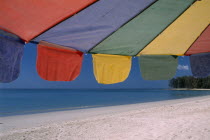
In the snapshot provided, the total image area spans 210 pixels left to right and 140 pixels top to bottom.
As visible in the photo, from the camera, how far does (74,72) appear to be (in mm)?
2523

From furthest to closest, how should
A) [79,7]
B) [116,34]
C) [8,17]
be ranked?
1. [116,34]
2. [79,7]
3. [8,17]

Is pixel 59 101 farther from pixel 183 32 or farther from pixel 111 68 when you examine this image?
pixel 183 32

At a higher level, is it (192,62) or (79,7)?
(79,7)

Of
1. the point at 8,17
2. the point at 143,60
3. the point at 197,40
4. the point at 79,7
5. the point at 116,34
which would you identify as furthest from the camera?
the point at 143,60

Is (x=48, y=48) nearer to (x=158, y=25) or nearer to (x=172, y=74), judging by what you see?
(x=158, y=25)

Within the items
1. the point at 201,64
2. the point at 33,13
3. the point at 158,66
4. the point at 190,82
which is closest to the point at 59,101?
the point at 158,66

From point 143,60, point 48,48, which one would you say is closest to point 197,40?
point 143,60

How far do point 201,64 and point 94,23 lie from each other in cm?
193

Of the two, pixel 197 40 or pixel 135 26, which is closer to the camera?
pixel 135 26

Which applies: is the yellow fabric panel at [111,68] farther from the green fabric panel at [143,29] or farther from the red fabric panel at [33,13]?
the red fabric panel at [33,13]

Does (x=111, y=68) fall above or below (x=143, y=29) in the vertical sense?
below

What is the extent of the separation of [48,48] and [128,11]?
0.98 m

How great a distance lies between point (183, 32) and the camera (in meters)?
2.51

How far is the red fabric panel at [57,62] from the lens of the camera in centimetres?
225
